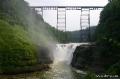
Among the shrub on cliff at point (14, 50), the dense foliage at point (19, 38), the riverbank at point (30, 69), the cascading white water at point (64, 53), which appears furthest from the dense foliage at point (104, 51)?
the shrub on cliff at point (14, 50)

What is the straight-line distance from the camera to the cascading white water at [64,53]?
272 feet

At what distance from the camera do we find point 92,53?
68438 millimetres

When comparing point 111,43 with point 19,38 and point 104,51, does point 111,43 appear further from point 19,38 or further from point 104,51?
point 19,38

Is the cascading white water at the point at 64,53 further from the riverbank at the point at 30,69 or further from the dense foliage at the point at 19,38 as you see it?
the riverbank at the point at 30,69

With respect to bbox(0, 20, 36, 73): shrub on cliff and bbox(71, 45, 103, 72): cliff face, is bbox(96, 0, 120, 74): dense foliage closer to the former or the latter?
bbox(71, 45, 103, 72): cliff face

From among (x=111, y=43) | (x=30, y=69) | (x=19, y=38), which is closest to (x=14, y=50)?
(x=19, y=38)

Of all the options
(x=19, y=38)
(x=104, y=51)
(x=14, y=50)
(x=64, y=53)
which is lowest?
(x=64, y=53)

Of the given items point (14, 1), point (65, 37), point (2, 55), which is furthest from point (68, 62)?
point (65, 37)

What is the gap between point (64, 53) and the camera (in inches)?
3415

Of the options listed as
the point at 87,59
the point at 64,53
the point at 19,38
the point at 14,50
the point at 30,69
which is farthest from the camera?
the point at 64,53

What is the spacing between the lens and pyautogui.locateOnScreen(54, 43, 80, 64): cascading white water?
82.8 meters

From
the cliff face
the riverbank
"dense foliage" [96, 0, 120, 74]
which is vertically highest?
"dense foliage" [96, 0, 120, 74]

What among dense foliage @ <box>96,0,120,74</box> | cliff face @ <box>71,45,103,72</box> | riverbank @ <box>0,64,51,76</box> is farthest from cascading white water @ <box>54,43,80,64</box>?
riverbank @ <box>0,64,51,76</box>

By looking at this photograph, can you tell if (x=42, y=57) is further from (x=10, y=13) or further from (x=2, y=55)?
(x=10, y=13)
